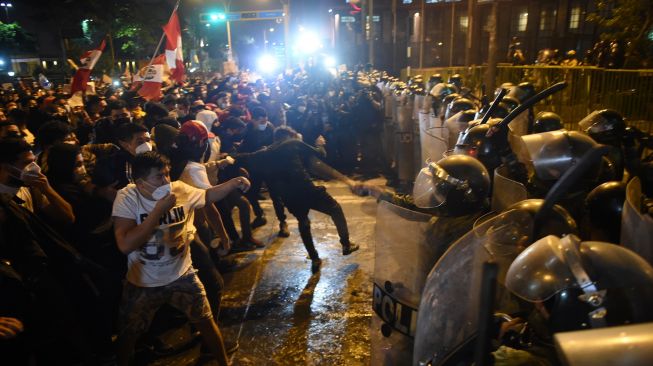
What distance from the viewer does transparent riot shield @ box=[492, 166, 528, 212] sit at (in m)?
2.49

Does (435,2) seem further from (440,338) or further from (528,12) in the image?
(440,338)

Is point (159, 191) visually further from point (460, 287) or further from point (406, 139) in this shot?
point (406, 139)

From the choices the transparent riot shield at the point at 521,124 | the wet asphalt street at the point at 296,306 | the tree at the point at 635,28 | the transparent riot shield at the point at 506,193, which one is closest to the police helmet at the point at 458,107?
the transparent riot shield at the point at 521,124

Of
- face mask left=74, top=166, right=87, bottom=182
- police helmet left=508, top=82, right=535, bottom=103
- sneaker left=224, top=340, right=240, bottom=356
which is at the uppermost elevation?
police helmet left=508, top=82, right=535, bottom=103

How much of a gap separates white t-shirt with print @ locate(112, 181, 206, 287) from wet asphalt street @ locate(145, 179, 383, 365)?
3.82 feet

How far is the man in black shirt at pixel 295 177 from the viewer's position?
18.3 feet

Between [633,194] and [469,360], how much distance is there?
1117 millimetres

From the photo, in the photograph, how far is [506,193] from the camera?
8.52ft

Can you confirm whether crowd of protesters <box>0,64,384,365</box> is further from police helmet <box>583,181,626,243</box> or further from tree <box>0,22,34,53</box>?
tree <box>0,22,34,53</box>

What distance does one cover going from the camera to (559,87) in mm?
2996

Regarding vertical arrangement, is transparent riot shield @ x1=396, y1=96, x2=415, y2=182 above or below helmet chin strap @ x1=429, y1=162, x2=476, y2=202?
below

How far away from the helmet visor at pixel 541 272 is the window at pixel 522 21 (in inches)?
1022

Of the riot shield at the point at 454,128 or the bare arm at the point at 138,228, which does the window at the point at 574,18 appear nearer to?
the riot shield at the point at 454,128

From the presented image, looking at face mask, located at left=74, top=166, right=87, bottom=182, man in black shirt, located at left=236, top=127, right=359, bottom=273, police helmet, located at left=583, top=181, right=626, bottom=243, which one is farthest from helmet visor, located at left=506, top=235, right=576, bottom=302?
man in black shirt, located at left=236, top=127, right=359, bottom=273
